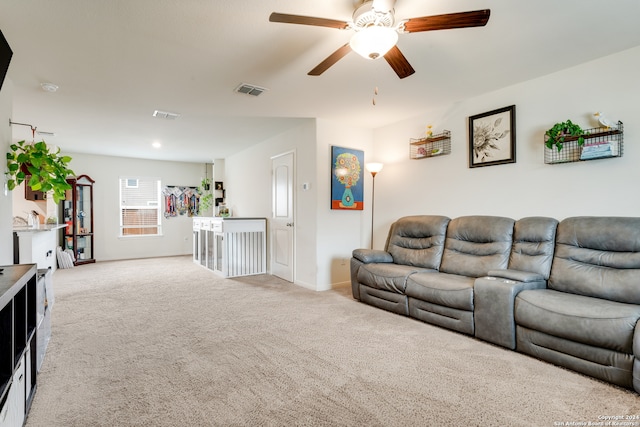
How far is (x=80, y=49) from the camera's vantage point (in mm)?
2539

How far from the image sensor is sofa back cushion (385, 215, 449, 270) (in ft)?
11.9

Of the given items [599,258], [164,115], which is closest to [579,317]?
[599,258]

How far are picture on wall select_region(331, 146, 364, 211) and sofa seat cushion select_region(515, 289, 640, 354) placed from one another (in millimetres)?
2563

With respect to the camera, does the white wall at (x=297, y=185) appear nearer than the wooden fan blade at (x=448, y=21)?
No

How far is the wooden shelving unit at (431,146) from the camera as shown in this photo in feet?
12.8

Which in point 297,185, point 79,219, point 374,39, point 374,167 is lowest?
point 79,219

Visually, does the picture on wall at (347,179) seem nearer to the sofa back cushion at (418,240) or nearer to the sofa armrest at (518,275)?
the sofa back cushion at (418,240)

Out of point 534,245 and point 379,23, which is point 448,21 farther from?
point 534,245

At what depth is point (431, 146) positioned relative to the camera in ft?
13.3

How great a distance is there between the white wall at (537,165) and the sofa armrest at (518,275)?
2.43 feet

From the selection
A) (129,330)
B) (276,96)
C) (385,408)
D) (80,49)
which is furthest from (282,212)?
(385,408)

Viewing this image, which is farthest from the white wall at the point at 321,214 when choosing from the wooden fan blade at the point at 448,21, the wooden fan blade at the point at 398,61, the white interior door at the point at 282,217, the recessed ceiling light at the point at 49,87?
the recessed ceiling light at the point at 49,87

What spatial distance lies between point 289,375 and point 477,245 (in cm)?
235

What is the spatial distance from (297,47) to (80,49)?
175cm
